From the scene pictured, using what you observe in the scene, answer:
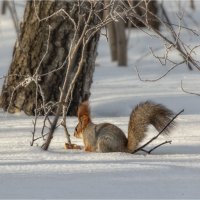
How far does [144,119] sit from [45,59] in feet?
7.70

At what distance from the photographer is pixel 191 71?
1297 cm

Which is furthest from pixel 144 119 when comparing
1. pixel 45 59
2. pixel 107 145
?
pixel 45 59

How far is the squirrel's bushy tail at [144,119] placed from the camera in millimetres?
5578

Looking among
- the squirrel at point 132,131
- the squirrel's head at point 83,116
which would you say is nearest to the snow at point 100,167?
the squirrel at point 132,131

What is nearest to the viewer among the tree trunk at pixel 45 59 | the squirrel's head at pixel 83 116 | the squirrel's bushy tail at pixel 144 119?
the squirrel's bushy tail at pixel 144 119

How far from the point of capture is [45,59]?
306 inches

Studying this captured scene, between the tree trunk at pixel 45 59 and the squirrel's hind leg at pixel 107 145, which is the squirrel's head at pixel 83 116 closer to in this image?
the squirrel's hind leg at pixel 107 145

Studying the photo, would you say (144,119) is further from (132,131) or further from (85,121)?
(85,121)

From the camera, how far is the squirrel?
5.59 metres

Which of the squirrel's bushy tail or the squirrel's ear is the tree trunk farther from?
the squirrel's bushy tail

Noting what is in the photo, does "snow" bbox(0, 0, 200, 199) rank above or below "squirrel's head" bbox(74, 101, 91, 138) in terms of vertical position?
below

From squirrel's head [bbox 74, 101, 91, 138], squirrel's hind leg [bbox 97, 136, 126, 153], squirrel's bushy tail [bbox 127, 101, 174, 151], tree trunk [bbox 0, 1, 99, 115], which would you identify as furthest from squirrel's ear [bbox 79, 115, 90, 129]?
tree trunk [bbox 0, 1, 99, 115]

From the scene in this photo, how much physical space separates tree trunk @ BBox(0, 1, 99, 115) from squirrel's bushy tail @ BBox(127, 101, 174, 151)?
7.03 ft

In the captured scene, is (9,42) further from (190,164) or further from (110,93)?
(190,164)
